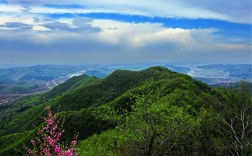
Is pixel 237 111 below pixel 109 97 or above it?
above

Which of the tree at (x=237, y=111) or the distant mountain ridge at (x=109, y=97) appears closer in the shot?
the tree at (x=237, y=111)

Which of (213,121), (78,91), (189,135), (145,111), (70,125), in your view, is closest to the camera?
(145,111)

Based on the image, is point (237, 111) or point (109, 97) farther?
point (109, 97)

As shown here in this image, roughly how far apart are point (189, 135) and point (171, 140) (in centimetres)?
287

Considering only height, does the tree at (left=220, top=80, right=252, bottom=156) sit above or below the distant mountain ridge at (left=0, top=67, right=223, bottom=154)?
above

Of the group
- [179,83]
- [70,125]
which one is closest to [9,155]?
[70,125]

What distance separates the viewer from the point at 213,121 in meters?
43.8

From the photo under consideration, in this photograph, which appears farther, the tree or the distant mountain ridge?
the distant mountain ridge

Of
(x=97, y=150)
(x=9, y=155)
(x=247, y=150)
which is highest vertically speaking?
(x=247, y=150)

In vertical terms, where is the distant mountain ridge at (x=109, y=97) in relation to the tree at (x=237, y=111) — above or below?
below

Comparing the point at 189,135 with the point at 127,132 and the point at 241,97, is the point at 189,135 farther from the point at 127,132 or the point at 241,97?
the point at 241,97

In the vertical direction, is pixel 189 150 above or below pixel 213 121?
below

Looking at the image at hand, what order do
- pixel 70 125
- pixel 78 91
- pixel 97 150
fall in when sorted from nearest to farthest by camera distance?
pixel 97 150, pixel 70 125, pixel 78 91

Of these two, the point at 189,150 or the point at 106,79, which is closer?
the point at 189,150
